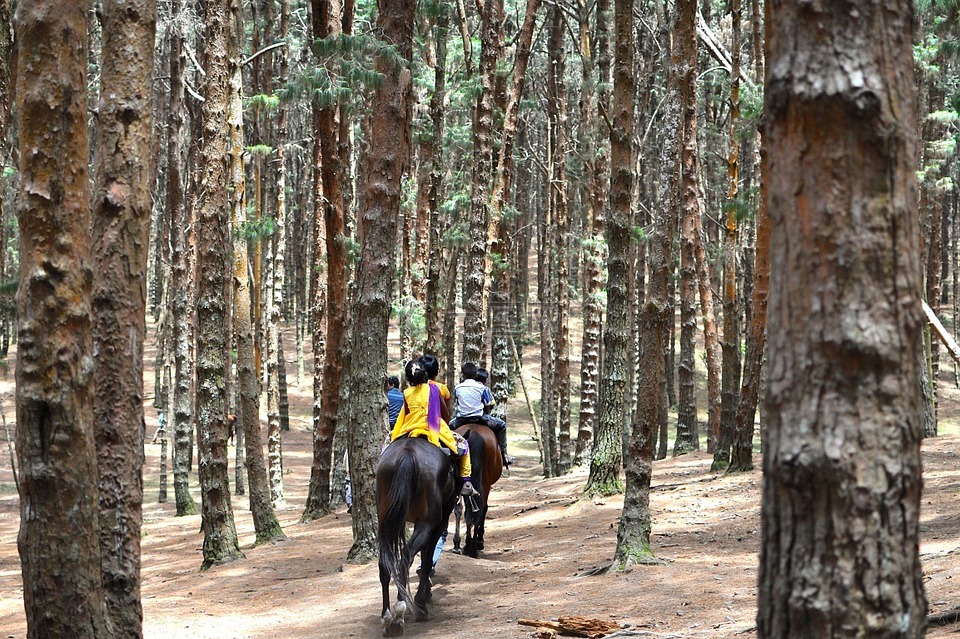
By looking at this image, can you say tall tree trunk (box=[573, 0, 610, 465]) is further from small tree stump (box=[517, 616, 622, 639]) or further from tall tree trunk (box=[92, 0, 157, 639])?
tall tree trunk (box=[92, 0, 157, 639])

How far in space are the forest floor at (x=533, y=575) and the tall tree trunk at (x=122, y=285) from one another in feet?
9.67

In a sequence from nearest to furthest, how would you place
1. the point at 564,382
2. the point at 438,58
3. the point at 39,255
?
1. the point at 39,255
2. the point at 438,58
3. the point at 564,382

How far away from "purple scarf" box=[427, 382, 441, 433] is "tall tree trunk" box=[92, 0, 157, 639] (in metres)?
3.34

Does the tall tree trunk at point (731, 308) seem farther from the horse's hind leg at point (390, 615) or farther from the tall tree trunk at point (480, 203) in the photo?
the horse's hind leg at point (390, 615)

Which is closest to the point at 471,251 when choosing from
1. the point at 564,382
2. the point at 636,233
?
the point at 636,233

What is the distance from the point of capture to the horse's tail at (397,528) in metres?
8.30

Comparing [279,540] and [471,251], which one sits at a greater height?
[471,251]

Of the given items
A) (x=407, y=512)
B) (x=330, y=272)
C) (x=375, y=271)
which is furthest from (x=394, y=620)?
(x=330, y=272)

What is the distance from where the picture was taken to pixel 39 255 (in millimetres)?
4930

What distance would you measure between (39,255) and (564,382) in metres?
18.5

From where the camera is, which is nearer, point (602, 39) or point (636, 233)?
point (636, 233)

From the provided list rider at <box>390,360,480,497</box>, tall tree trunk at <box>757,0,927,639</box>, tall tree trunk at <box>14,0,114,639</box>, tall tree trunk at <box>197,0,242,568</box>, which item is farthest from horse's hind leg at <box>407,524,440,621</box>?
tall tree trunk at <box>757,0,927,639</box>

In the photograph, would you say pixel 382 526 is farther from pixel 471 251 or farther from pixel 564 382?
pixel 564 382

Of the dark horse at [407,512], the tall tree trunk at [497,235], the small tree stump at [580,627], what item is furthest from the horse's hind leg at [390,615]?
the tall tree trunk at [497,235]
